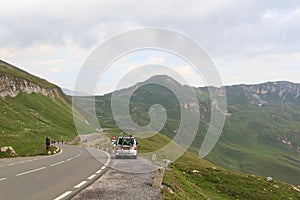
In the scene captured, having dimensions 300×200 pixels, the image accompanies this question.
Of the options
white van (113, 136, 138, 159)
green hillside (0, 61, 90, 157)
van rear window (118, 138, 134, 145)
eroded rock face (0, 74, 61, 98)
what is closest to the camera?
white van (113, 136, 138, 159)

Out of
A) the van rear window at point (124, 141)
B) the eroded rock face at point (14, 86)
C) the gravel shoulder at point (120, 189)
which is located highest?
the eroded rock face at point (14, 86)

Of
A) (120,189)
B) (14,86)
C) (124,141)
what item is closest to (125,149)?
(124,141)

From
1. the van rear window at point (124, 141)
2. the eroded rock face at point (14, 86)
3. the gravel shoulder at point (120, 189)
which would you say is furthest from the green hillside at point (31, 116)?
the gravel shoulder at point (120, 189)

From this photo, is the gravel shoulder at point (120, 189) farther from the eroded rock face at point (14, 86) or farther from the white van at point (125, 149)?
the eroded rock face at point (14, 86)

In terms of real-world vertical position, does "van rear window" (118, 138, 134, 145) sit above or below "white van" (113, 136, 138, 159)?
above

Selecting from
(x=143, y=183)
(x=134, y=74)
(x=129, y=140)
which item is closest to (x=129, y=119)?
(x=134, y=74)

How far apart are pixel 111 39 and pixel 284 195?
21.8 m

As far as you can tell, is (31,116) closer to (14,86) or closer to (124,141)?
(14,86)

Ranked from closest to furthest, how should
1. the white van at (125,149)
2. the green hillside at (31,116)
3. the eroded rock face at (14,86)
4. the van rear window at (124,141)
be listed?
the white van at (125,149), the van rear window at (124,141), the green hillside at (31,116), the eroded rock face at (14,86)

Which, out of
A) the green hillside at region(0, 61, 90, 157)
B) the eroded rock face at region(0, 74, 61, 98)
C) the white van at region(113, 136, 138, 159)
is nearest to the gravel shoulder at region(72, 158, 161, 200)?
the white van at region(113, 136, 138, 159)

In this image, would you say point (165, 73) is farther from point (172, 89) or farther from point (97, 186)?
point (97, 186)

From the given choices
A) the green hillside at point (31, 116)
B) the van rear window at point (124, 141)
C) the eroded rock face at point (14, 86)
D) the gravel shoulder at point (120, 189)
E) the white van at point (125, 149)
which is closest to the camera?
the gravel shoulder at point (120, 189)

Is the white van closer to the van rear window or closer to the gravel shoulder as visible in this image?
the van rear window

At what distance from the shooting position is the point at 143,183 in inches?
709
